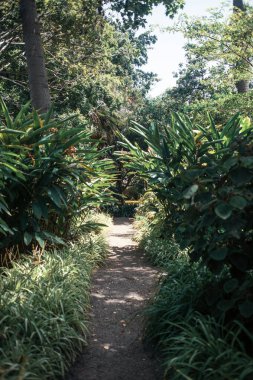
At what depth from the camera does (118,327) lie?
4.02 meters

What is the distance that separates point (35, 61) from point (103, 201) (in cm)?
281

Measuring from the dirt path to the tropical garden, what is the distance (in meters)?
0.16

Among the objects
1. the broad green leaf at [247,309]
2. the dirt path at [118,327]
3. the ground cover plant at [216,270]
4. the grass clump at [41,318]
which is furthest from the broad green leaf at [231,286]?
the grass clump at [41,318]

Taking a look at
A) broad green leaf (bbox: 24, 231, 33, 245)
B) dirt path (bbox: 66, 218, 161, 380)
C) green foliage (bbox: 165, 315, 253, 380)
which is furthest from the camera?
broad green leaf (bbox: 24, 231, 33, 245)

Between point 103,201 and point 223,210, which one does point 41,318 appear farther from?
point 103,201

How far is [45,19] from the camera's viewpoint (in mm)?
9039

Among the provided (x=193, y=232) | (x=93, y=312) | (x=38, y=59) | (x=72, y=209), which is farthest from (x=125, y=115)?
(x=193, y=232)

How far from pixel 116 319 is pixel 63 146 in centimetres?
233

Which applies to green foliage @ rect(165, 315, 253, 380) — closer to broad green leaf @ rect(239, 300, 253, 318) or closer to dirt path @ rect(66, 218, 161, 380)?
broad green leaf @ rect(239, 300, 253, 318)

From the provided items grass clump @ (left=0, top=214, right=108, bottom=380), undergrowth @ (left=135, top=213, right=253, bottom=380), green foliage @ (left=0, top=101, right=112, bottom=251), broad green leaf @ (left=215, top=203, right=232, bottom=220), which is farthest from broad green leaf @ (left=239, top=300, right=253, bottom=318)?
green foliage @ (left=0, top=101, right=112, bottom=251)

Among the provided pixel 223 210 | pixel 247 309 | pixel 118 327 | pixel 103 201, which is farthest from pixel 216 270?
pixel 103 201

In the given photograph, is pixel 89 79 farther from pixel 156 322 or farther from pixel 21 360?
pixel 21 360

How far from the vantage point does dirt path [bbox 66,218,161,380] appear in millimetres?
3131

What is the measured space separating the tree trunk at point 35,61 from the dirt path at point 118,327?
3.20 meters
